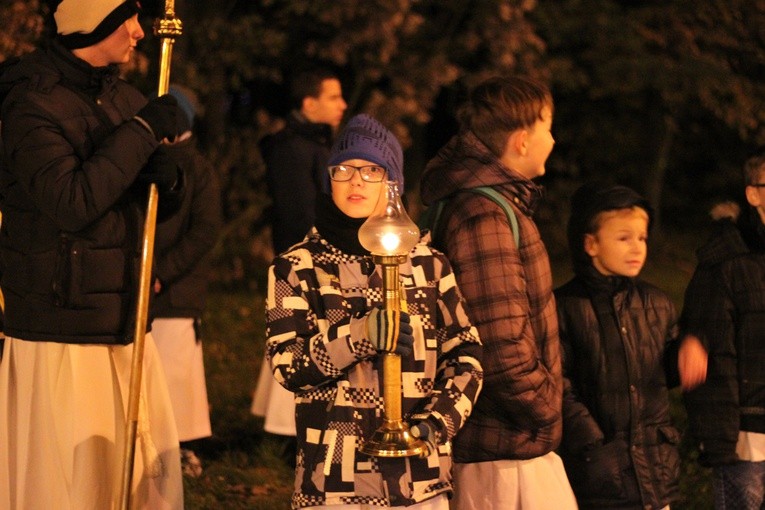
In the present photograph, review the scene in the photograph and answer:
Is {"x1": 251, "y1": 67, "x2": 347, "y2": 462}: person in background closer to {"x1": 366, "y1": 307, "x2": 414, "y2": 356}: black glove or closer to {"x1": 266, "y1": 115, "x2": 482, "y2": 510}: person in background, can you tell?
{"x1": 266, "y1": 115, "x2": 482, "y2": 510}: person in background

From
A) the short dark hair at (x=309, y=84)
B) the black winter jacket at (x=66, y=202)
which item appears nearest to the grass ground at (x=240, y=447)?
the short dark hair at (x=309, y=84)

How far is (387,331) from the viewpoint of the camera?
13.5 ft

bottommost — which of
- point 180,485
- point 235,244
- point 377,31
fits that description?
point 180,485

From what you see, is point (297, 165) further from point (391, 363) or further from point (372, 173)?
point (391, 363)

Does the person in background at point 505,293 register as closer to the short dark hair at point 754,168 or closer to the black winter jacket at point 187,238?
the short dark hair at point 754,168

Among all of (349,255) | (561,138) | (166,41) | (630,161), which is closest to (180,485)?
(349,255)

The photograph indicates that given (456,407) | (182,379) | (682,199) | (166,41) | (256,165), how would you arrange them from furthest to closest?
(682,199) → (256,165) → (182,379) → (166,41) → (456,407)

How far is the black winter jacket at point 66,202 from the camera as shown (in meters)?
4.74

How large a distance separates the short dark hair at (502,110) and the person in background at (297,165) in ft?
9.30

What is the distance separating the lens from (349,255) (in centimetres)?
462

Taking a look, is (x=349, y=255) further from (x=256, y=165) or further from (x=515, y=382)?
(x=256, y=165)

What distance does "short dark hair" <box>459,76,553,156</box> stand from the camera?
5.13 m

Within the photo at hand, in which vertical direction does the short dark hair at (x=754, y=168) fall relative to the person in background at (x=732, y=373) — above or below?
above

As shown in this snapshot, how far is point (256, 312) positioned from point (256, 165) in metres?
1.83
